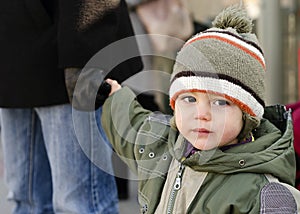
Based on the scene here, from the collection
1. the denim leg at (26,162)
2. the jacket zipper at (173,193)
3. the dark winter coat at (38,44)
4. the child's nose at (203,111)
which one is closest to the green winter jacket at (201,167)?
the jacket zipper at (173,193)

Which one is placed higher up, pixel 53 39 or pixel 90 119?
pixel 53 39

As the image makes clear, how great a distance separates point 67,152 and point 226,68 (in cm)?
85

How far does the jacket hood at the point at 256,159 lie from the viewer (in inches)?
81.7

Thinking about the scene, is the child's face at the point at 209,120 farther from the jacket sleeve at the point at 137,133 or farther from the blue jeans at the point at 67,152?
the blue jeans at the point at 67,152

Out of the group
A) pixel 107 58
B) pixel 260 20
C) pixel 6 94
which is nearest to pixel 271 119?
pixel 107 58

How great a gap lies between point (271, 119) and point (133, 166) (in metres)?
0.56

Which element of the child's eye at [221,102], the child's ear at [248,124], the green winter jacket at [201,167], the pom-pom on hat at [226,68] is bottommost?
the green winter jacket at [201,167]

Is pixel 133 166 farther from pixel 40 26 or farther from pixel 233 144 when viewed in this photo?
pixel 40 26

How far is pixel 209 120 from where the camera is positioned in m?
2.10

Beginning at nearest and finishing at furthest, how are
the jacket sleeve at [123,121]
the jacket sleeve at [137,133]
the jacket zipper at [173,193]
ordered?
the jacket zipper at [173,193] → the jacket sleeve at [137,133] → the jacket sleeve at [123,121]

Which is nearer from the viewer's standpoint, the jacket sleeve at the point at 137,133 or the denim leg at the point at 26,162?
the jacket sleeve at the point at 137,133

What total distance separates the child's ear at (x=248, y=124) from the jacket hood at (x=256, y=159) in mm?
44

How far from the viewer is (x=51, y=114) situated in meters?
2.64

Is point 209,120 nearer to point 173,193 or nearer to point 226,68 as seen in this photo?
point 226,68
